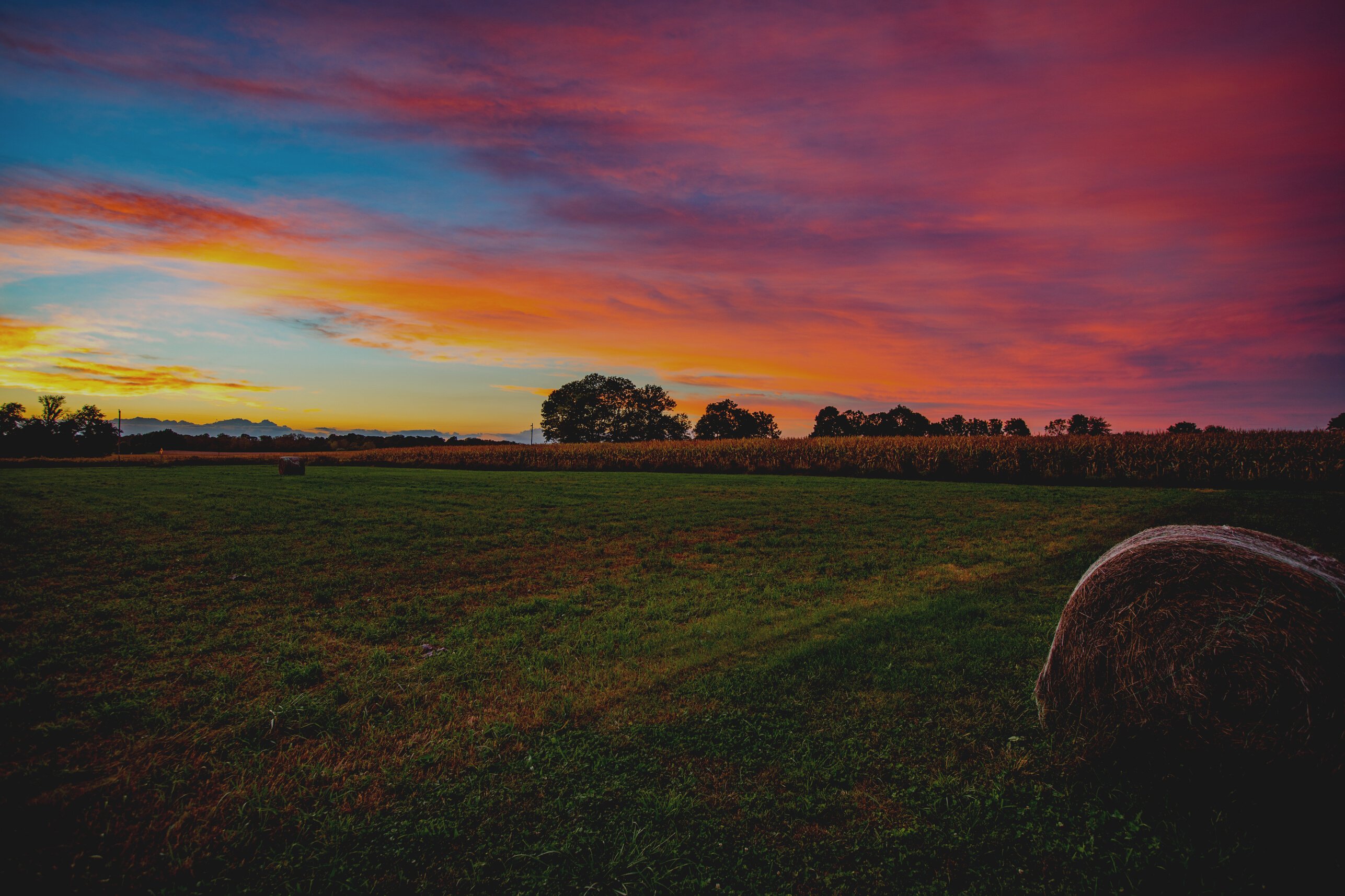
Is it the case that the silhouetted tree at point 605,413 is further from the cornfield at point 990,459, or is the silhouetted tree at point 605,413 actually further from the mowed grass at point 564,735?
the mowed grass at point 564,735

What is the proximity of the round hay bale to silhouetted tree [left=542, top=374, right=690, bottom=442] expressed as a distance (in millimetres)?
88975

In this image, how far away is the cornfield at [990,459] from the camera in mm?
25938

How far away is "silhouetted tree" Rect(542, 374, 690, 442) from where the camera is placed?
95188mm

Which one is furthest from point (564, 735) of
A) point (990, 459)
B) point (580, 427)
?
point (580, 427)

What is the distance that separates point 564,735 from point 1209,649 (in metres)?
5.05

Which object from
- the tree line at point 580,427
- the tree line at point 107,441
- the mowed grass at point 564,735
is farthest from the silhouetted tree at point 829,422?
the mowed grass at point 564,735

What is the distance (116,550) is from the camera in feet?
37.4

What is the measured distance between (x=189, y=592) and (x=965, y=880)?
10.7 metres

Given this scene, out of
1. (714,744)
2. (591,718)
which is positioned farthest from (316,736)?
(714,744)

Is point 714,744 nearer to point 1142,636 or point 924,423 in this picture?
point 1142,636

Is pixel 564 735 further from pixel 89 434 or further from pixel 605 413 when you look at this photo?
pixel 89 434

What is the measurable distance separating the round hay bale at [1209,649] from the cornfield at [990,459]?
27078 mm

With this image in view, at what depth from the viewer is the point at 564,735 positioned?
4996 millimetres

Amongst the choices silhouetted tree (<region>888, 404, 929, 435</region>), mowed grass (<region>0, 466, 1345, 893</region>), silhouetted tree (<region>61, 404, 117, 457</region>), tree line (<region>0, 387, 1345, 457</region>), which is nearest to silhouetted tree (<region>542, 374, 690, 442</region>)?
tree line (<region>0, 387, 1345, 457</region>)
